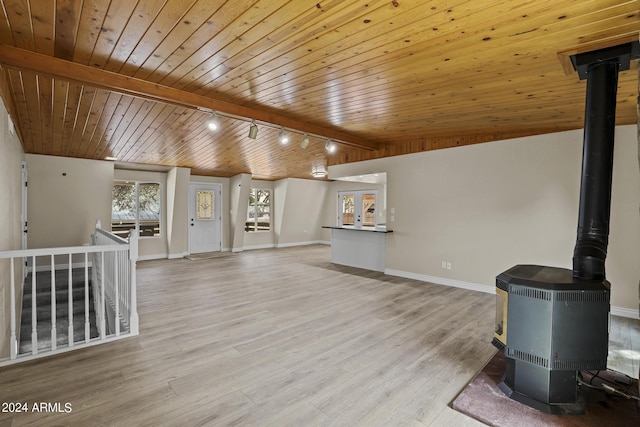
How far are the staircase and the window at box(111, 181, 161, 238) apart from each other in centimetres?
193

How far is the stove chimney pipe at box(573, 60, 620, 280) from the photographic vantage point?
2.18 meters

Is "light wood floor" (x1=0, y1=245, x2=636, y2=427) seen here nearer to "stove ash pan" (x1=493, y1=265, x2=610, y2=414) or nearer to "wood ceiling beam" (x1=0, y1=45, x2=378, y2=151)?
"stove ash pan" (x1=493, y1=265, x2=610, y2=414)

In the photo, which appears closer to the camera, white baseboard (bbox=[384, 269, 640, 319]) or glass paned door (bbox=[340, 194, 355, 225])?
white baseboard (bbox=[384, 269, 640, 319])

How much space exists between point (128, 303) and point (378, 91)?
12.0 feet

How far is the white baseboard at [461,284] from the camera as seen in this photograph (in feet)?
12.9

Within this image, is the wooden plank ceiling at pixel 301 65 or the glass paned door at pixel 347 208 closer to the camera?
the wooden plank ceiling at pixel 301 65

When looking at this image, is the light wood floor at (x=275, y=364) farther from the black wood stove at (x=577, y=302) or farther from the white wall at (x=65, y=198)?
the white wall at (x=65, y=198)

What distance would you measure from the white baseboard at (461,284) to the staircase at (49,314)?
5086mm

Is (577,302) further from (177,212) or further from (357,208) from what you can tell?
(357,208)

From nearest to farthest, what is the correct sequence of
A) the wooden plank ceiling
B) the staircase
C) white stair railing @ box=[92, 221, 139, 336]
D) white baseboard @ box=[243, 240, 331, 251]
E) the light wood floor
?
the wooden plank ceiling → the light wood floor → white stair railing @ box=[92, 221, 139, 336] → the staircase → white baseboard @ box=[243, 240, 331, 251]

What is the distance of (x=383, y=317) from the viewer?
12.6 feet

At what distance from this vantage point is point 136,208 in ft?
27.2

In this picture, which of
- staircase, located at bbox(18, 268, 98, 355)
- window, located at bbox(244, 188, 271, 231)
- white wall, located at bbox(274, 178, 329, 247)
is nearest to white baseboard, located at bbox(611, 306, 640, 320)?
staircase, located at bbox(18, 268, 98, 355)

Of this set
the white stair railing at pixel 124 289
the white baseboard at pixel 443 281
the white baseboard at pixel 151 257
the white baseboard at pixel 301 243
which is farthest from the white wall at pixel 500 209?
the white baseboard at pixel 151 257
